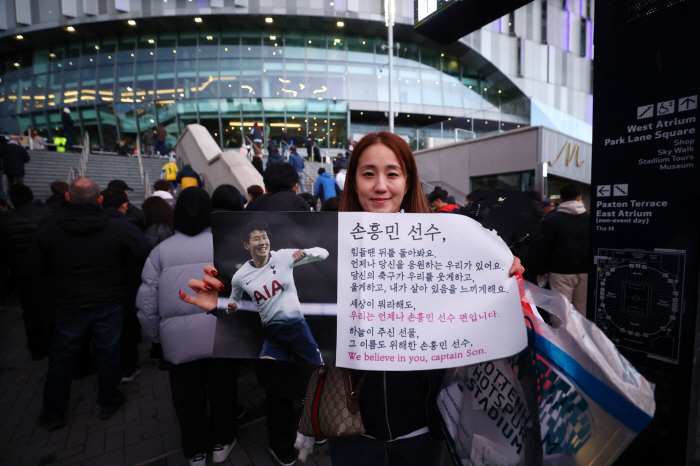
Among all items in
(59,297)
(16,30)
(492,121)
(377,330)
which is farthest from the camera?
(16,30)

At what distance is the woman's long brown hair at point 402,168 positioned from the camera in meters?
1.41

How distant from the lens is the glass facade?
23.3m

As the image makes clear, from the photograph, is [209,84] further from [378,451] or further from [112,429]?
[378,451]

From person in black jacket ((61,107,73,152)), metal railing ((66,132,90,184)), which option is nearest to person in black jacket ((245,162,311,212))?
metal railing ((66,132,90,184))

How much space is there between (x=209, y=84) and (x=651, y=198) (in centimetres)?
2635

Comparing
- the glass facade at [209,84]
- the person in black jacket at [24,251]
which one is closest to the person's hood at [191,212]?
the person in black jacket at [24,251]

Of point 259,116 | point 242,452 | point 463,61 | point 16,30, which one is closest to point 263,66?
point 259,116

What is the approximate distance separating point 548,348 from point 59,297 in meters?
3.89

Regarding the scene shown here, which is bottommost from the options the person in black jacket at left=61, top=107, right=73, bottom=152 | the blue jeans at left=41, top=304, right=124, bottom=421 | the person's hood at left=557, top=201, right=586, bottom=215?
the blue jeans at left=41, top=304, right=124, bottom=421

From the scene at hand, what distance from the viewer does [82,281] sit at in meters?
3.06

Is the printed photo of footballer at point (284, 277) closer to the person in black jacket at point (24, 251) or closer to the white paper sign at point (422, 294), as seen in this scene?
the white paper sign at point (422, 294)

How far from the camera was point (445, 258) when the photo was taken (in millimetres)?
1224

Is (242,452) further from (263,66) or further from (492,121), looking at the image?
(263,66)

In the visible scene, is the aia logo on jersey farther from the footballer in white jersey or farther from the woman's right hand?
the woman's right hand
